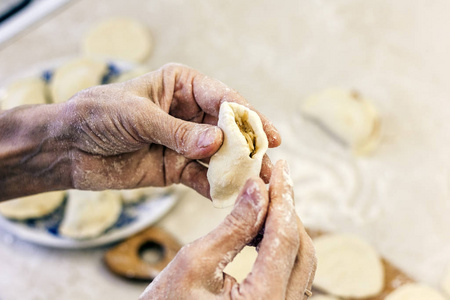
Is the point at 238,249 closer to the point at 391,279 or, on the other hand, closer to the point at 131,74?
the point at 391,279

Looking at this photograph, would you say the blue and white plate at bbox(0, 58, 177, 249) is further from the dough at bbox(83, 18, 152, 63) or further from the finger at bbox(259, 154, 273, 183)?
the dough at bbox(83, 18, 152, 63)

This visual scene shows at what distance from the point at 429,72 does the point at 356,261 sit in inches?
42.1

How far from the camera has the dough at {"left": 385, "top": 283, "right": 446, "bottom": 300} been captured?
150 cm

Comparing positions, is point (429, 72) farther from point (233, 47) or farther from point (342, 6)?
point (233, 47)

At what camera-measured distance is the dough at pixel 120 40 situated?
223 centimetres

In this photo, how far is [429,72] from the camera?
2.11 metres

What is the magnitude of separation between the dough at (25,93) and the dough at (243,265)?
3.55 ft

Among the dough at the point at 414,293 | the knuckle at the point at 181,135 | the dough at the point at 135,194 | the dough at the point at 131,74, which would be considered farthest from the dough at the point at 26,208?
the dough at the point at 414,293

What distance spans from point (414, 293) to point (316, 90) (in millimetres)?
1021

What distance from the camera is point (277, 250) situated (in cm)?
87

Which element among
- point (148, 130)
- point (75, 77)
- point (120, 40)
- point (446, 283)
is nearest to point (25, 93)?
point (75, 77)

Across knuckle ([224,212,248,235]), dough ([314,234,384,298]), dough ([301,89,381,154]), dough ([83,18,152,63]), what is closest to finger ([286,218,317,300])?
knuckle ([224,212,248,235])

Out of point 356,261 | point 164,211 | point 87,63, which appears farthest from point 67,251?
point 356,261

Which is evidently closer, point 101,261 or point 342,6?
point 101,261
